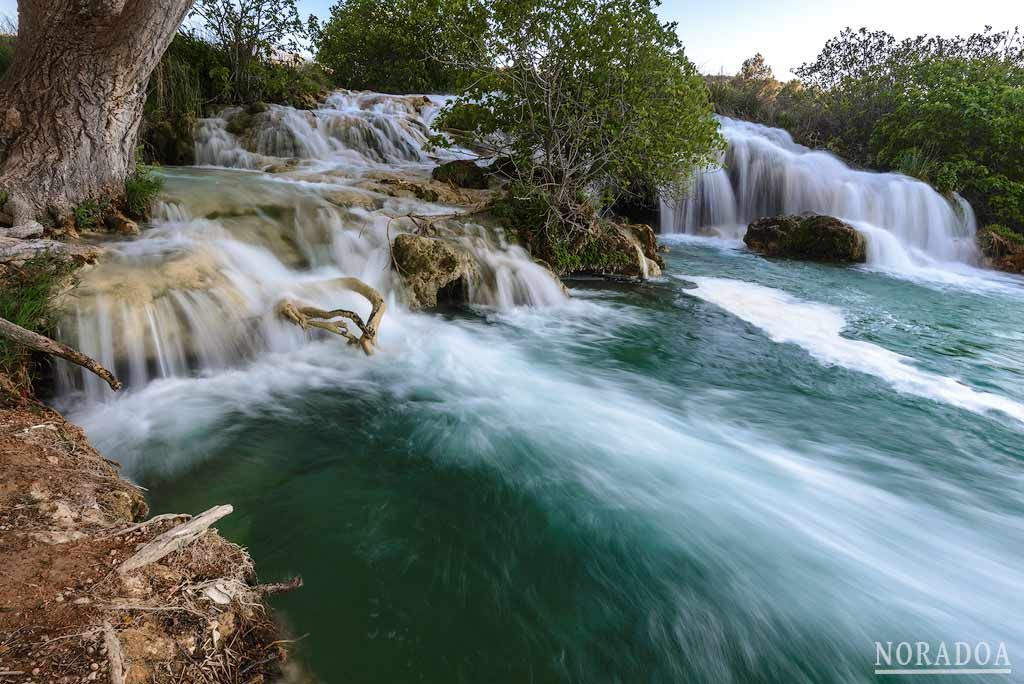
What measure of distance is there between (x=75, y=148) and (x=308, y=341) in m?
2.79

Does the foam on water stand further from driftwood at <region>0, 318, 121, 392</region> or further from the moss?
the moss

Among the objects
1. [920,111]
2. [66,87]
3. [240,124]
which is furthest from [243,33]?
[920,111]

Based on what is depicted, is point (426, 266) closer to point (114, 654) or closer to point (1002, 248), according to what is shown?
point (114, 654)

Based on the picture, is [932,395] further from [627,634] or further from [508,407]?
[627,634]

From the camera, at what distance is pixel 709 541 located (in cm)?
303

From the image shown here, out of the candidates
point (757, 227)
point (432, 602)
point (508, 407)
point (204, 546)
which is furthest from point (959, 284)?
point (204, 546)

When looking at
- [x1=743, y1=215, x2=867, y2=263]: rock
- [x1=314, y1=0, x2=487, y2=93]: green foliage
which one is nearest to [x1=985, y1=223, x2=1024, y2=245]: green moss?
[x1=743, y1=215, x2=867, y2=263]: rock

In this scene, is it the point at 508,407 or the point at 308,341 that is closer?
the point at 508,407

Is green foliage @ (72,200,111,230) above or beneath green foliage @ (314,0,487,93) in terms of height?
beneath

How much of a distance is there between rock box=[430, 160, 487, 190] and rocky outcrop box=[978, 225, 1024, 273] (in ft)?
46.6

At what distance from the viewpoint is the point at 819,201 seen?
15883 mm

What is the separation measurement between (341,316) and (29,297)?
224cm

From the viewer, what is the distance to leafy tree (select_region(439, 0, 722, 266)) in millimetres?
7805

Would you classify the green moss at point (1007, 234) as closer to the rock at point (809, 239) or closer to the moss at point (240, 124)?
the rock at point (809, 239)
